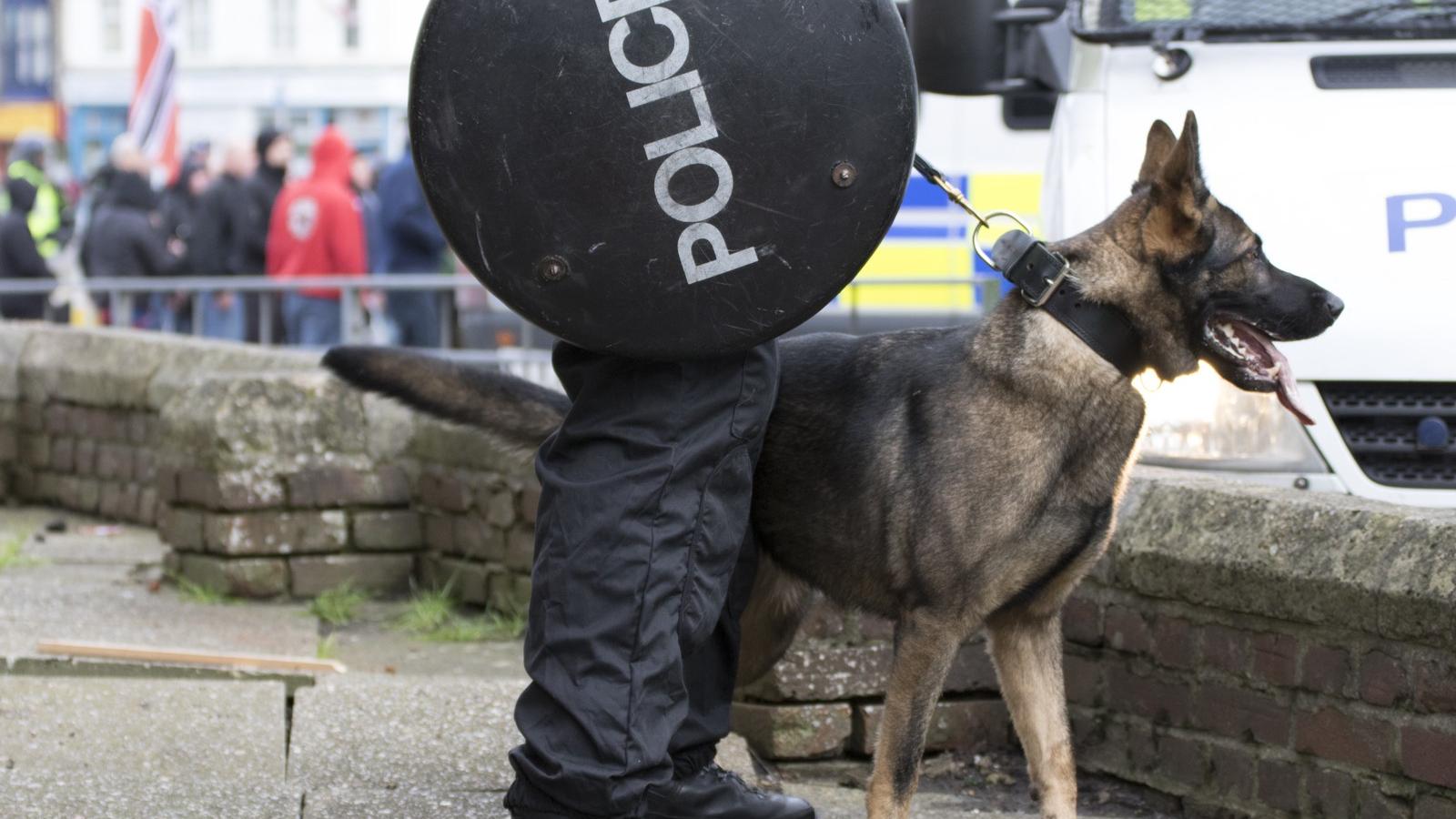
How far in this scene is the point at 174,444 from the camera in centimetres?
664

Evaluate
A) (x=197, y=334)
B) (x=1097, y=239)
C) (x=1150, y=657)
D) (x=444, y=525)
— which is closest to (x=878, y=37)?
(x=1097, y=239)

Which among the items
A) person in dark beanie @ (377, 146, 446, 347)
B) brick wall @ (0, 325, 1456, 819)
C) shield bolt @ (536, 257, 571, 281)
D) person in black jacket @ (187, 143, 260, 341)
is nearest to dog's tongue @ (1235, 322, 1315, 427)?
brick wall @ (0, 325, 1456, 819)

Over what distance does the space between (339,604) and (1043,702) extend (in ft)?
11.2

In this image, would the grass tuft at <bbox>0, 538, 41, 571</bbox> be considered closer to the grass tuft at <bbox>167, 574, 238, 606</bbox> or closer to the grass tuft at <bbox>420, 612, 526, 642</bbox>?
the grass tuft at <bbox>167, 574, 238, 606</bbox>

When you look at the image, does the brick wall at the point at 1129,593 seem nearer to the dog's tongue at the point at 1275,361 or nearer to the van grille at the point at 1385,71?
the dog's tongue at the point at 1275,361

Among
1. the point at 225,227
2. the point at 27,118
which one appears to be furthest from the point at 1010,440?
the point at 27,118

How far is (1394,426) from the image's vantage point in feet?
13.5

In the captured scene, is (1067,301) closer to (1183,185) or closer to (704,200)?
(1183,185)

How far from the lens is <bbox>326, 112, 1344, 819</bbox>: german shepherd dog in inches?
128

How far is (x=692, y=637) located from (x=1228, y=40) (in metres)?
2.56

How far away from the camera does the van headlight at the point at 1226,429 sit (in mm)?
4148

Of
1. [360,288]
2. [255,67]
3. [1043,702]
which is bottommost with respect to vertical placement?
[1043,702]

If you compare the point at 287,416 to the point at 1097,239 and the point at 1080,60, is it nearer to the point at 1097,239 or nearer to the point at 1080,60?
the point at 1080,60

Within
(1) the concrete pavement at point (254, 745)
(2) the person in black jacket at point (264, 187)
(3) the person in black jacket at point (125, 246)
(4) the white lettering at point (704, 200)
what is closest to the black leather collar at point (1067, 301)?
(4) the white lettering at point (704, 200)
